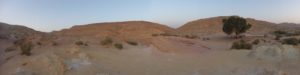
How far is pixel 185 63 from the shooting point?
55.0 feet

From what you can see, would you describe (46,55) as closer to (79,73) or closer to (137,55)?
(79,73)

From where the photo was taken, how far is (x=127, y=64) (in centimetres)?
1600

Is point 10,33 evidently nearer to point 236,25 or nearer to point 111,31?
point 111,31

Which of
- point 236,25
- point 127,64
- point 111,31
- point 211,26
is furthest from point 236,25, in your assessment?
point 211,26

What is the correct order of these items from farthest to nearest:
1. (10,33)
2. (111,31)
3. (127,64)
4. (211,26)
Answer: (211,26) → (111,31) → (10,33) → (127,64)

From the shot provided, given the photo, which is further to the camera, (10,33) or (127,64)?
(10,33)

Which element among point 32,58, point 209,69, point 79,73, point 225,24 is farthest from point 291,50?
point 225,24

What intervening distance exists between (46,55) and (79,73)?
222cm

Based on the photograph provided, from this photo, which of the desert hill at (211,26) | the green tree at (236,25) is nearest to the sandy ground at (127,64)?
the green tree at (236,25)

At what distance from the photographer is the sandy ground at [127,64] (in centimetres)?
1442

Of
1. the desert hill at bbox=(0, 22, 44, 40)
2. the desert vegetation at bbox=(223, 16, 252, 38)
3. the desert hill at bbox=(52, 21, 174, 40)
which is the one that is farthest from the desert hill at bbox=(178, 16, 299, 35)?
the desert hill at bbox=(0, 22, 44, 40)

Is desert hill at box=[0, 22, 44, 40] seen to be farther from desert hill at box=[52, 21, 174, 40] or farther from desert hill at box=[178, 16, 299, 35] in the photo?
desert hill at box=[178, 16, 299, 35]

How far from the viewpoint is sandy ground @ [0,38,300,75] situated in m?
14.4

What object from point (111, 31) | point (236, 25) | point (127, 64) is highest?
point (127, 64)
